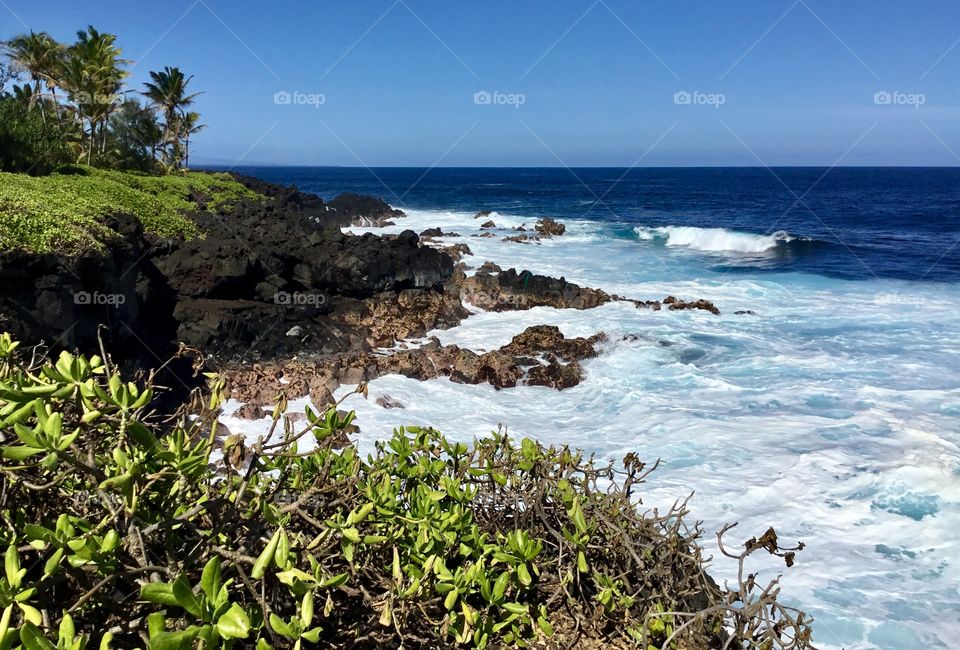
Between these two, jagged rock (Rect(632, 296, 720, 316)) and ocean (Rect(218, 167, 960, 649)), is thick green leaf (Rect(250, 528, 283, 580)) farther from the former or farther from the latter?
jagged rock (Rect(632, 296, 720, 316))

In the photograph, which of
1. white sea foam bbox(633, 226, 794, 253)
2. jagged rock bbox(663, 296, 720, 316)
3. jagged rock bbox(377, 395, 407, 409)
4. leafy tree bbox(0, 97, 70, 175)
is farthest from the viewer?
white sea foam bbox(633, 226, 794, 253)

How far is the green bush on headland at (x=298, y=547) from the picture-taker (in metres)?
1.74

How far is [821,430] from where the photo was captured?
10.4 meters

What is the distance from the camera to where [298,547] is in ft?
7.30

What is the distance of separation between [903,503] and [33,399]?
9541 mm

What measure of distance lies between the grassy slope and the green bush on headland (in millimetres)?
8170

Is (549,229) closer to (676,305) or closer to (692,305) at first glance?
(692,305)

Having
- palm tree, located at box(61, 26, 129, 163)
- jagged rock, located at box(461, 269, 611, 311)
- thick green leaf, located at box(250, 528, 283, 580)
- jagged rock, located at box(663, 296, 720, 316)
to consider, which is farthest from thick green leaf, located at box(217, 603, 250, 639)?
palm tree, located at box(61, 26, 129, 163)

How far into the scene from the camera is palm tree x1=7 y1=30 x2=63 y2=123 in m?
27.2

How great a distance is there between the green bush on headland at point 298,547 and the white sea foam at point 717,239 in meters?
35.0

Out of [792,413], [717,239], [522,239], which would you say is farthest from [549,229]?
[792,413]

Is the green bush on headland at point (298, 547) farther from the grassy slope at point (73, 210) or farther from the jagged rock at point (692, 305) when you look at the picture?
the jagged rock at point (692, 305)

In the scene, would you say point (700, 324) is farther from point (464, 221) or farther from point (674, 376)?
point (464, 221)

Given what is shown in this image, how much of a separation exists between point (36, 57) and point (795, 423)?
32.8 metres
